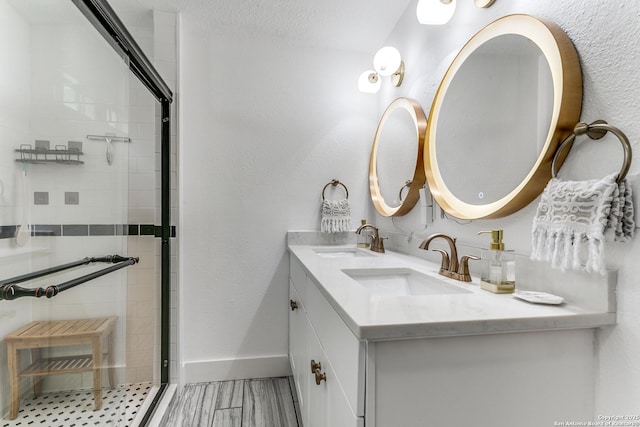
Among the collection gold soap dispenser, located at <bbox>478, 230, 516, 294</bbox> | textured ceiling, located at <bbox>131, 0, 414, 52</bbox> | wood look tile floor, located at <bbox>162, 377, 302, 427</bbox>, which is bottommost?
wood look tile floor, located at <bbox>162, 377, 302, 427</bbox>

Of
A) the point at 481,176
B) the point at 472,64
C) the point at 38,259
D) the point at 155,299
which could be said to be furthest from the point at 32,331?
the point at 472,64

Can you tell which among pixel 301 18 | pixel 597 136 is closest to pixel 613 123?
pixel 597 136

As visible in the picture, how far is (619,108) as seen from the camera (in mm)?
734

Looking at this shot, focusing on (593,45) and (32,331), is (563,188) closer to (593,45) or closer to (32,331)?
(593,45)

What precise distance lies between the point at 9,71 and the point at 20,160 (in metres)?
0.36

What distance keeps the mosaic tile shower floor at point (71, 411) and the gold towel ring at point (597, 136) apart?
1971 mm

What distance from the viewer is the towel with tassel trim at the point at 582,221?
26.9 inches

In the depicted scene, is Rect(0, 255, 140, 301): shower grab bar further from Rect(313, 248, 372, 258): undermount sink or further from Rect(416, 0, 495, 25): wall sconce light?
Rect(416, 0, 495, 25): wall sconce light

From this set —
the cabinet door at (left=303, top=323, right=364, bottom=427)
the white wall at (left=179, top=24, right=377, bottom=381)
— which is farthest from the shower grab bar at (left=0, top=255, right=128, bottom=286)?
the cabinet door at (left=303, top=323, right=364, bottom=427)

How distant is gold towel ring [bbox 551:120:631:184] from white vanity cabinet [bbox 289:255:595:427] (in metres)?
0.39

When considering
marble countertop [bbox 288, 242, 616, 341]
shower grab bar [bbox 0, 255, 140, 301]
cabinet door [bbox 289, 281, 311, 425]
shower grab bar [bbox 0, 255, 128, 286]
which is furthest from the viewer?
cabinet door [bbox 289, 281, 311, 425]

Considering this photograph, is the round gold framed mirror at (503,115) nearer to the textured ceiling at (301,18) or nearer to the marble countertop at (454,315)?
the marble countertop at (454,315)

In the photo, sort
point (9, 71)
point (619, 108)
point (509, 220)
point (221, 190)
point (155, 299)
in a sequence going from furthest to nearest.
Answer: point (221, 190) → point (155, 299) → point (9, 71) → point (509, 220) → point (619, 108)

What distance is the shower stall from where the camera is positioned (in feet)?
4.13
